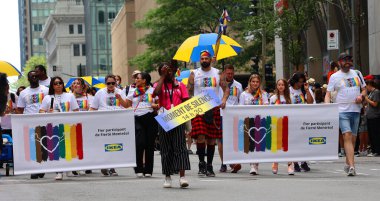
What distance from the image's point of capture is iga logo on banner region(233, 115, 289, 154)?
15.6m

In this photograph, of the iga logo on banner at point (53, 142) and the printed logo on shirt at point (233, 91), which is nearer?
the iga logo on banner at point (53, 142)

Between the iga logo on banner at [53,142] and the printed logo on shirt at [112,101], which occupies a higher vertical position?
the printed logo on shirt at [112,101]

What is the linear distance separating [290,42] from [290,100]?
20927 mm

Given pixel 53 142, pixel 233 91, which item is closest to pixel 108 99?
pixel 53 142

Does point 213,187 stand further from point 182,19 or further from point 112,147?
point 182,19

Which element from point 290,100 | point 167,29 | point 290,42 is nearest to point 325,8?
point 290,42

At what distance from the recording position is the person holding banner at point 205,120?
15.3 m

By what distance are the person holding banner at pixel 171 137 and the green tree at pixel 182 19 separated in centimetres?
4409

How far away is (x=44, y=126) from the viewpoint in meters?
15.5

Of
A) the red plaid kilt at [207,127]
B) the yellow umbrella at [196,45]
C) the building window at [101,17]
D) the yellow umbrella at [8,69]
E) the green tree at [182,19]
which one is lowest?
the red plaid kilt at [207,127]

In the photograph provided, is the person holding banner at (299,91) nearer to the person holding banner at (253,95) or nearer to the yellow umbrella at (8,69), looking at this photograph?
the person holding banner at (253,95)

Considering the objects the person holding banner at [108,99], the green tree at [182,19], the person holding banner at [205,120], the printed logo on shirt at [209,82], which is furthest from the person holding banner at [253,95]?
the green tree at [182,19]

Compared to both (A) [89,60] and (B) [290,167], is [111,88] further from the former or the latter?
(A) [89,60]

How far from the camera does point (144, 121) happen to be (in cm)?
1602
